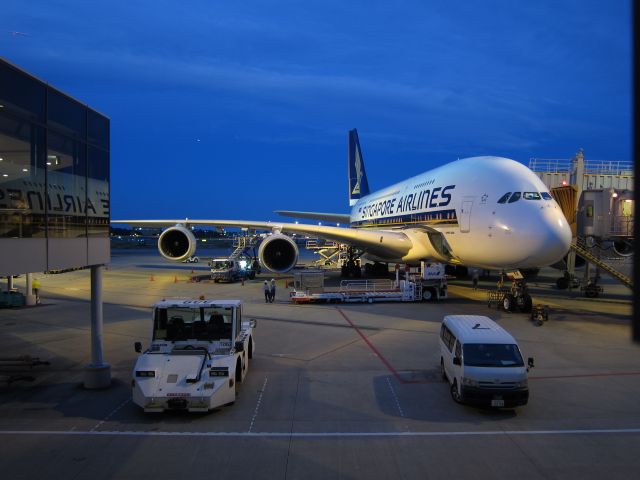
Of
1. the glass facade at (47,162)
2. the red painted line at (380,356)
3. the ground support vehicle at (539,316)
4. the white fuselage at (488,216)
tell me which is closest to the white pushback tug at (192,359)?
the glass facade at (47,162)

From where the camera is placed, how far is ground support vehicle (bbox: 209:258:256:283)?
31572 millimetres

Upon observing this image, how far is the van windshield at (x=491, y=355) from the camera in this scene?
362 inches

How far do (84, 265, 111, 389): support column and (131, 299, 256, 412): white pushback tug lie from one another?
1.27 metres

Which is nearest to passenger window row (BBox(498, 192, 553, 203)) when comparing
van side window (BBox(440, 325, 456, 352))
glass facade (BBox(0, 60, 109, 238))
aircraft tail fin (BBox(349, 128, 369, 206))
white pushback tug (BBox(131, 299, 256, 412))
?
van side window (BBox(440, 325, 456, 352))

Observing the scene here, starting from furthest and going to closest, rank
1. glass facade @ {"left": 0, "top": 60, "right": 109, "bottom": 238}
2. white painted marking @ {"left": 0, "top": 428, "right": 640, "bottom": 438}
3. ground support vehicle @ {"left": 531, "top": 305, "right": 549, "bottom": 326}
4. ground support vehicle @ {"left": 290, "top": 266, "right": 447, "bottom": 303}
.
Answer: ground support vehicle @ {"left": 290, "top": 266, "right": 447, "bottom": 303}
ground support vehicle @ {"left": 531, "top": 305, "right": 549, "bottom": 326}
white painted marking @ {"left": 0, "top": 428, "right": 640, "bottom": 438}
glass facade @ {"left": 0, "top": 60, "right": 109, "bottom": 238}

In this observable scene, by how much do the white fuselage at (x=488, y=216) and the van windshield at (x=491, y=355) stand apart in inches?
310

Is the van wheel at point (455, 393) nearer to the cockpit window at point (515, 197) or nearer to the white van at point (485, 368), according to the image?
the white van at point (485, 368)

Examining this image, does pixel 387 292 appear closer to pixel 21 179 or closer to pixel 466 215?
pixel 466 215

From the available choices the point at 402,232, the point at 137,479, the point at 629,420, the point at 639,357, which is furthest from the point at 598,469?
the point at 402,232

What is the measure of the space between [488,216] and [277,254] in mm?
12229

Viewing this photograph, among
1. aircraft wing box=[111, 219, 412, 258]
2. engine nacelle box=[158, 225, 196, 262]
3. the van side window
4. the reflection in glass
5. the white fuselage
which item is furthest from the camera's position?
engine nacelle box=[158, 225, 196, 262]

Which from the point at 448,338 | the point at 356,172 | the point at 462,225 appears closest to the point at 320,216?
the point at 356,172

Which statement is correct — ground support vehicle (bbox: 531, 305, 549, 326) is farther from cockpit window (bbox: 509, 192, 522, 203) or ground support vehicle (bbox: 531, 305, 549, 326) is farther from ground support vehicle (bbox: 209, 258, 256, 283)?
ground support vehicle (bbox: 209, 258, 256, 283)

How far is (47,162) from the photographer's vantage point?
8.60 m
